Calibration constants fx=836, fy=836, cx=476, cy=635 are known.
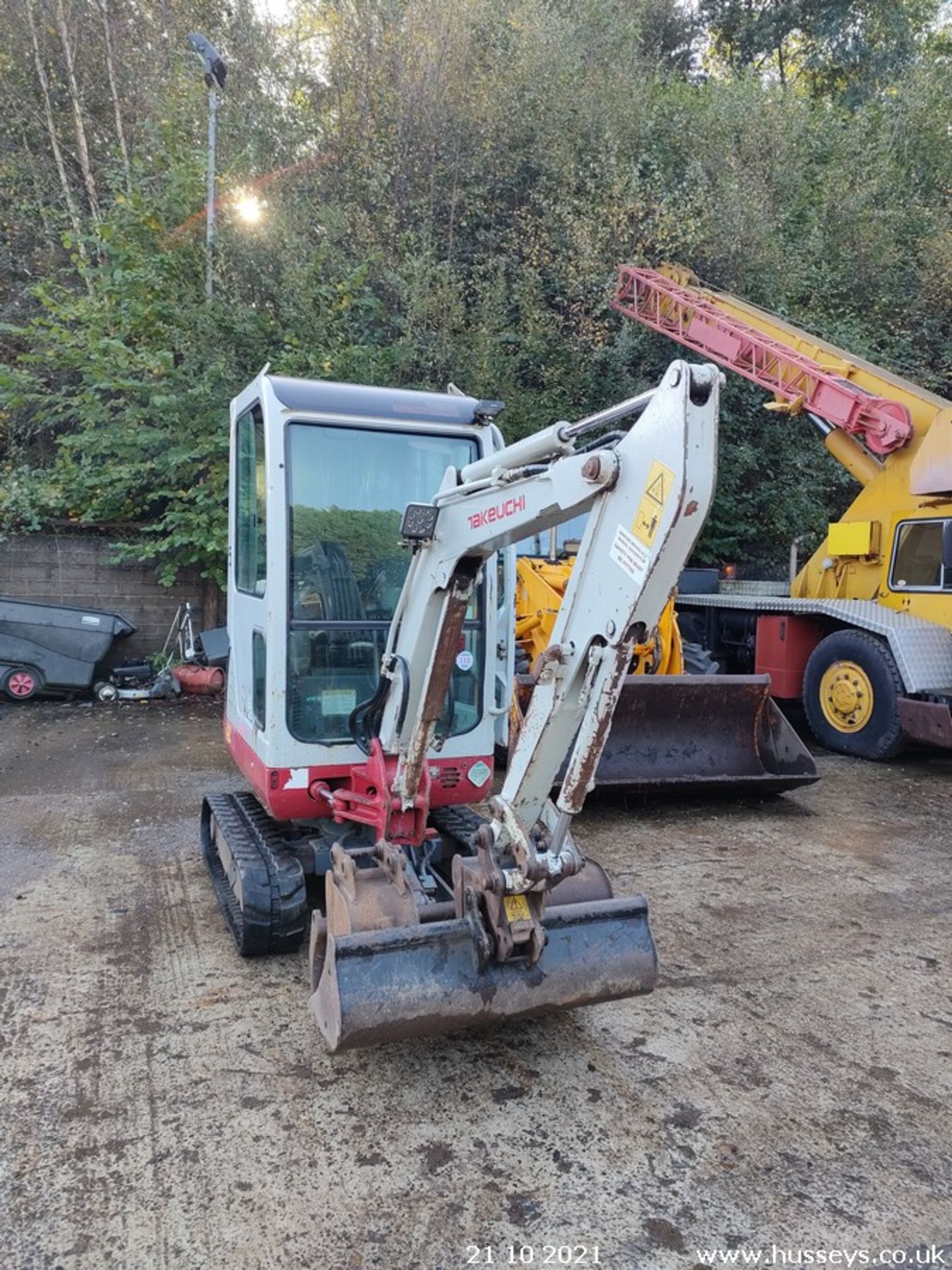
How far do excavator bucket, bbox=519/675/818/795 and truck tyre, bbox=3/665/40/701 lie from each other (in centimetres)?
560

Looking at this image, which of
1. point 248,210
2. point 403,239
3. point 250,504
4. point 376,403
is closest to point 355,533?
point 376,403

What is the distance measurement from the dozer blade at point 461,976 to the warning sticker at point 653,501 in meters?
1.30

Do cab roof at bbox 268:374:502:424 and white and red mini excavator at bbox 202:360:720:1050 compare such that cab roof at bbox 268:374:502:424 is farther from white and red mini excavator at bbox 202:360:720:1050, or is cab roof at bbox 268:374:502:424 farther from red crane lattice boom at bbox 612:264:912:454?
red crane lattice boom at bbox 612:264:912:454

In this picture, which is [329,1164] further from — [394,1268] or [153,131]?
[153,131]

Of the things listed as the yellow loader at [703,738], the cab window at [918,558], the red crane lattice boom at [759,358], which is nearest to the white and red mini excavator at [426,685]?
the yellow loader at [703,738]

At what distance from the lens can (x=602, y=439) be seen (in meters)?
2.54

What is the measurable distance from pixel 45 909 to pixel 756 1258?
3312 mm

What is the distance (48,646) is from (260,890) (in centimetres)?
635

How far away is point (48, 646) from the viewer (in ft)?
28.1

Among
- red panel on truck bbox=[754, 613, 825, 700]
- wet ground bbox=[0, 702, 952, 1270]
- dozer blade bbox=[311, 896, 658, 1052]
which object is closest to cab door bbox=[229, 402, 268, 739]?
wet ground bbox=[0, 702, 952, 1270]

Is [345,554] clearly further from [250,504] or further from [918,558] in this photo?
[918,558]

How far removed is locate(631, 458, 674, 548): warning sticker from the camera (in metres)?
2.13

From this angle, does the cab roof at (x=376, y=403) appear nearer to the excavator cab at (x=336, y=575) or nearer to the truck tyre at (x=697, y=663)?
the excavator cab at (x=336, y=575)

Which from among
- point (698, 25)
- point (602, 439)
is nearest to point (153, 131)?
point (602, 439)
